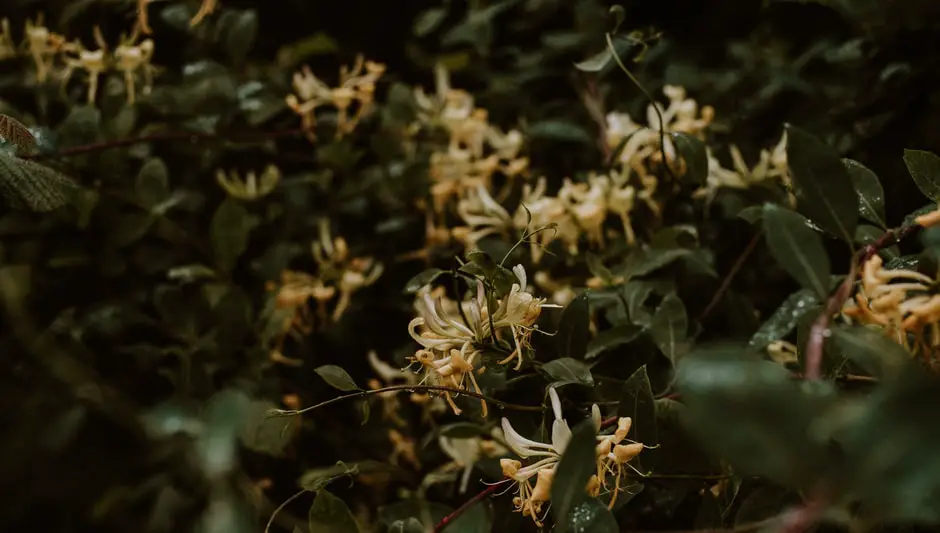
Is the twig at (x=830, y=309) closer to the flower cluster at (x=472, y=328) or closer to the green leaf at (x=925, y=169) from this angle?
the green leaf at (x=925, y=169)

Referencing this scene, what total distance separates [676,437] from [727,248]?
13.6 inches

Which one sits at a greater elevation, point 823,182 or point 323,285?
point 823,182

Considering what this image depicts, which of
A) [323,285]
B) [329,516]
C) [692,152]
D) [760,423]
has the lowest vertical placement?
[323,285]

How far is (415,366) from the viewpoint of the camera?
32.6 inches

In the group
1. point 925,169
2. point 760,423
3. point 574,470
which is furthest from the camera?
point 925,169

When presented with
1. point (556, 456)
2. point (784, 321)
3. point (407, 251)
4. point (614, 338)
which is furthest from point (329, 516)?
point (407, 251)

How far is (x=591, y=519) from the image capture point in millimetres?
456

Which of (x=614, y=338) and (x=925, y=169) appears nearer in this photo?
(x=925, y=169)

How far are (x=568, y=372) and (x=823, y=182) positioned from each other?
0.71ft

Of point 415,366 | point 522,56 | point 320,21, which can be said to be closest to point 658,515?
point 415,366

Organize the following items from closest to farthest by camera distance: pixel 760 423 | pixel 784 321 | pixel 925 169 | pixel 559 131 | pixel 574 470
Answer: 1. pixel 760 423
2. pixel 574 470
3. pixel 925 169
4. pixel 784 321
5. pixel 559 131

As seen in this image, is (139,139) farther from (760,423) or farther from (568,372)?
(760,423)

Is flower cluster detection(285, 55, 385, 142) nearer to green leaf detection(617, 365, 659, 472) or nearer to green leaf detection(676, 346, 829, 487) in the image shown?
green leaf detection(617, 365, 659, 472)

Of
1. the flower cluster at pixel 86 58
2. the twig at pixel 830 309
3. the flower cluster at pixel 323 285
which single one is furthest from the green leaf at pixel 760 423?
the flower cluster at pixel 86 58
